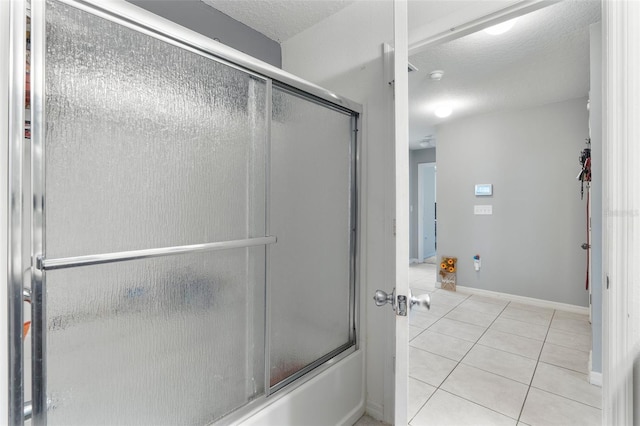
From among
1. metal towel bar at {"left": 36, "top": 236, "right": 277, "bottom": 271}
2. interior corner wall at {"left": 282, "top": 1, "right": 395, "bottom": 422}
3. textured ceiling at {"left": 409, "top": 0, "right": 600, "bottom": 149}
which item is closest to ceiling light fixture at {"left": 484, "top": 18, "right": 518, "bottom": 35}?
textured ceiling at {"left": 409, "top": 0, "right": 600, "bottom": 149}

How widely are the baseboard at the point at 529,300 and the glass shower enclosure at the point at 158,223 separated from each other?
317 centimetres

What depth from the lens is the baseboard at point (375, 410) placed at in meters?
1.66

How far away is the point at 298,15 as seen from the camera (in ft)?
6.23

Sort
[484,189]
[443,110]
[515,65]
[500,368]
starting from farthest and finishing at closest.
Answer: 1. [484,189]
2. [443,110]
3. [515,65]
4. [500,368]

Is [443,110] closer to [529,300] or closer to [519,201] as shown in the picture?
[519,201]

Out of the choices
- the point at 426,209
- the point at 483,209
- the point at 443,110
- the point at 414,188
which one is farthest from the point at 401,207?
the point at 426,209

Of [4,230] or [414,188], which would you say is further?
[414,188]

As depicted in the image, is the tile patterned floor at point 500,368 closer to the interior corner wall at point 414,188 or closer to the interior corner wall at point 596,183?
the interior corner wall at point 596,183

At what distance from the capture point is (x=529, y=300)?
3574 millimetres

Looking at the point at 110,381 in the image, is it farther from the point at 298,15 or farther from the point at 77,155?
the point at 298,15

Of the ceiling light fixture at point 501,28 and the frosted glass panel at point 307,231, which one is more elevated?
the ceiling light fixture at point 501,28

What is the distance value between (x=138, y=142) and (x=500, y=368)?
107 inches

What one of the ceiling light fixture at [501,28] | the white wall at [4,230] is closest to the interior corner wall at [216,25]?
the white wall at [4,230]

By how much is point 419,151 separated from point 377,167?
12.9 ft
